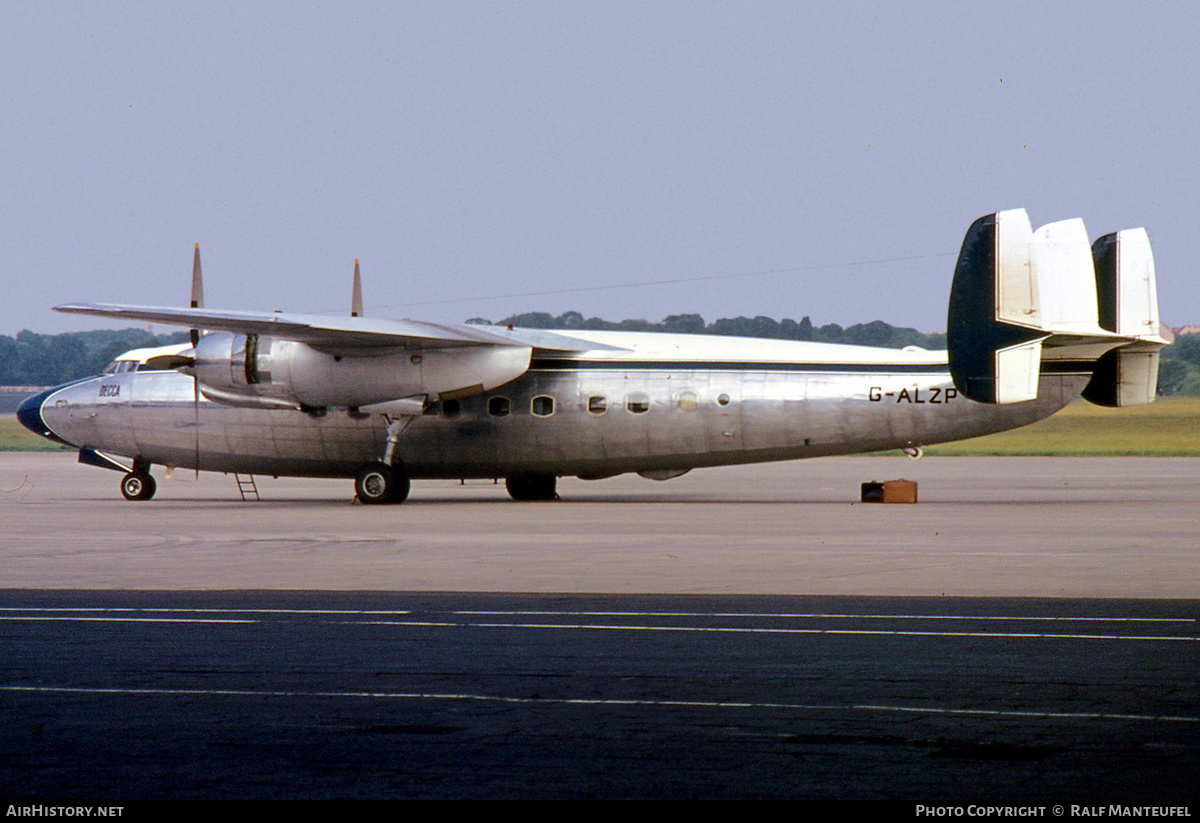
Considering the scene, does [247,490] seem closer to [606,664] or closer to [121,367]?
[121,367]

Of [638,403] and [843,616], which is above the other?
[638,403]

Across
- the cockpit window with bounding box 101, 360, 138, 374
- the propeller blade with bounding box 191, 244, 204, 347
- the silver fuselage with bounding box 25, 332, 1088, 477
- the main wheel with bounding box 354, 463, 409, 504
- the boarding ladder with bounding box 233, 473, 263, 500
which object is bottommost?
the boarding ladder with bounding box 233, 473, 263, 500

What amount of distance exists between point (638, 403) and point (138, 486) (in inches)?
538

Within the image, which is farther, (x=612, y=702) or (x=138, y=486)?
(x=138, y=486)

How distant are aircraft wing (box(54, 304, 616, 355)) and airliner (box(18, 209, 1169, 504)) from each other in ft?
0.21

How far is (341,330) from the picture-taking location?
32094 mm

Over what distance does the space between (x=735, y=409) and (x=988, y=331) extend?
24.0ft

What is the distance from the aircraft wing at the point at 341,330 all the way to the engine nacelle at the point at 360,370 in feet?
0.78

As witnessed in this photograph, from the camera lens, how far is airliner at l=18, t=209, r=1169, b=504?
31.7 metres

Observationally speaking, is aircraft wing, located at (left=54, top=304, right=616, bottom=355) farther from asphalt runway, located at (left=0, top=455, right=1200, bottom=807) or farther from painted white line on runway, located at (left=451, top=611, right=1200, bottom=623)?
painted white line on runway, located at (left=451, top=611, right=1200, bottom=623)

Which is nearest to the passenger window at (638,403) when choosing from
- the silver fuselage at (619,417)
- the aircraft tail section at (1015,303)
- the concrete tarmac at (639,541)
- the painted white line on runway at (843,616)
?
the silver fuselage at (619,417)

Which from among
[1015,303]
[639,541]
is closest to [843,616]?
[639,541]

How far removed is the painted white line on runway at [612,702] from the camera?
363 inches

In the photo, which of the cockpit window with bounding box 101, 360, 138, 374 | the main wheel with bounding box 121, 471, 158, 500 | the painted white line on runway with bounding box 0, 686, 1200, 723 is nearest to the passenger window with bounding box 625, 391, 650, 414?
the main wheel with bounding box 121, 471, 158, 500
